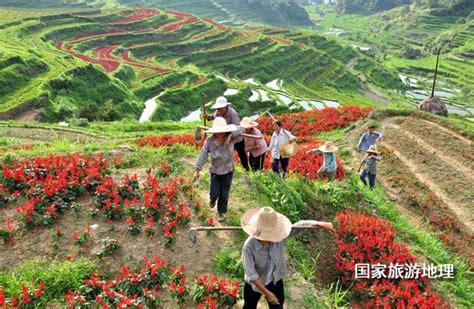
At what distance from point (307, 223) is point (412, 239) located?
255 inches

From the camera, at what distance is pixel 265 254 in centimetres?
562

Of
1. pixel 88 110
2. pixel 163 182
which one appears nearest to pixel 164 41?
pixel 88 110

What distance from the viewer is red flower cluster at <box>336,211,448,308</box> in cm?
786

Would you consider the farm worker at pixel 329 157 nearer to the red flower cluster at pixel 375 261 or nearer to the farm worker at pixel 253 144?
the farm worker at pixel 253 144

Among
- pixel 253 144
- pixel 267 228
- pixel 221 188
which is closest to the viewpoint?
pixel 267 228

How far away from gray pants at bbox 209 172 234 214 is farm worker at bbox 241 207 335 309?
236cm

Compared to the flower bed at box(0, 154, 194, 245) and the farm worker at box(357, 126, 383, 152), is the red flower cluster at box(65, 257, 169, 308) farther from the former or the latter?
the farm worker at box(357, 126, 383, 152)

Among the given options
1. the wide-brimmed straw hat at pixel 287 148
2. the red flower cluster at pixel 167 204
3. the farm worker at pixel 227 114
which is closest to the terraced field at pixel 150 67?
the wide-brimmed straw hat at pixel 287 148

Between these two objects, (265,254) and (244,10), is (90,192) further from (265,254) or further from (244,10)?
(244,10)

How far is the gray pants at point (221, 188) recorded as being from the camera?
8.29m

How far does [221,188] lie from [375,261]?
3808mm

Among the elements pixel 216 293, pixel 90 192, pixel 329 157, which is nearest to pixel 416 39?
pixel 329 157

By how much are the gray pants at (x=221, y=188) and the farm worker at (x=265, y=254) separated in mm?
2365

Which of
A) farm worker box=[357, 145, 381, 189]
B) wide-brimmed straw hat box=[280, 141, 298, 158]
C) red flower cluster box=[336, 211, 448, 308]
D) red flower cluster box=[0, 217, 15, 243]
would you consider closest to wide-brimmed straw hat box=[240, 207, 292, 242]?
red flower cluster box=[336, 211, 448, 308]
